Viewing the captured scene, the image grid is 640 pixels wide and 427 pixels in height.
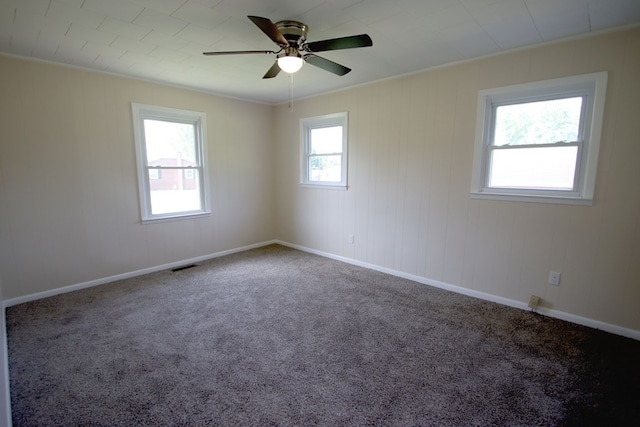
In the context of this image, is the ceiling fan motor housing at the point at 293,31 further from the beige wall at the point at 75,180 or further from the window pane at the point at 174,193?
the window pane at the point at 174,193

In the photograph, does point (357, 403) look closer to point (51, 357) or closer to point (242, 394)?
point (242, 394)

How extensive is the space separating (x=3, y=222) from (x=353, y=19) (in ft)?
12.6

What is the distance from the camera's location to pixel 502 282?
3.09 m

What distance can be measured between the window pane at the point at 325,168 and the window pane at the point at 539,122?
2.13 meters

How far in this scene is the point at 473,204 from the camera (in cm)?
→ 321

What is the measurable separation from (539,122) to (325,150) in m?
2.76

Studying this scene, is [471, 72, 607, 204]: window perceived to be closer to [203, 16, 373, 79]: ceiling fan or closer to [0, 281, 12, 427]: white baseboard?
[203, 16, 373, 79]: ceiling fan

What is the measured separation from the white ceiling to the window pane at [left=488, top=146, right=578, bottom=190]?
0.97 meters

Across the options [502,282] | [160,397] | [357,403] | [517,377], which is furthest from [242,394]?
[502,282]

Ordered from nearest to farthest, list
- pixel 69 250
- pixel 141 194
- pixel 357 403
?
pixel 357 403 < pixel 69 250 < pixel 141 194

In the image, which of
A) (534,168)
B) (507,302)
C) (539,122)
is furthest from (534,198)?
(507,302)

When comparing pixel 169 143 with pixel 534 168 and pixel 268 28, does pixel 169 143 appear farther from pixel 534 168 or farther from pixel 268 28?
pixel 534 168

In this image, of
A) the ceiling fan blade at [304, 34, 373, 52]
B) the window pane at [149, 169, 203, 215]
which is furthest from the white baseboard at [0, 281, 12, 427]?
the ceiling fan blade at [304, 34, 373, 52]

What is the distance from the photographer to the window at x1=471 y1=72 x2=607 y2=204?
Answer: 255cm
